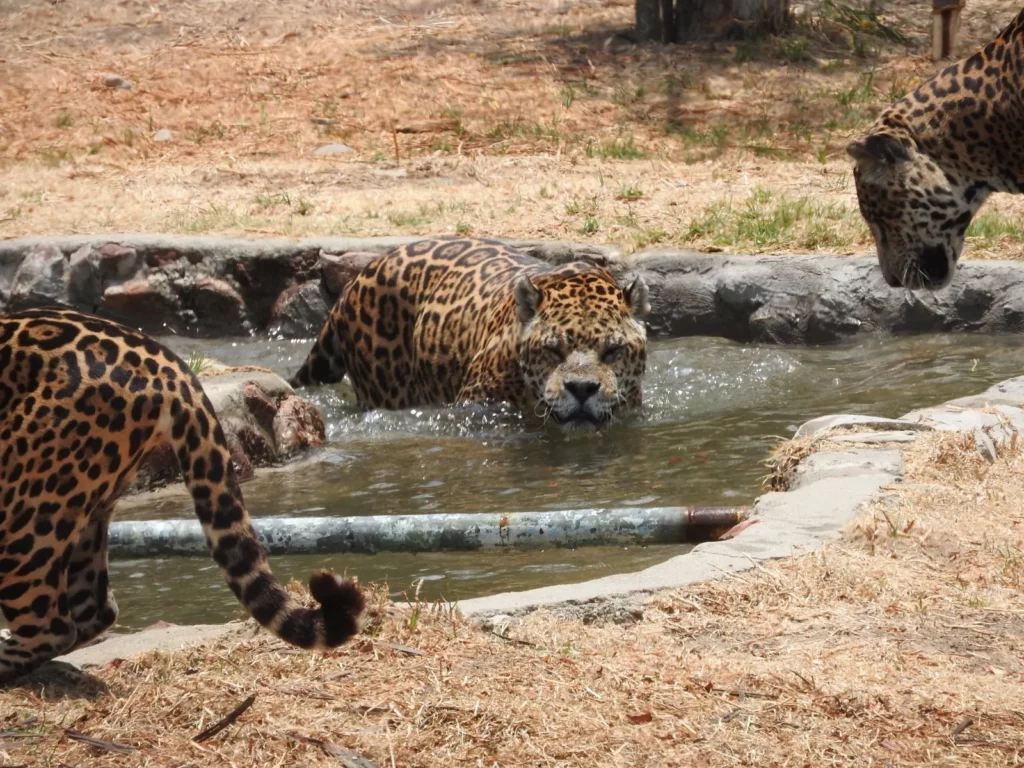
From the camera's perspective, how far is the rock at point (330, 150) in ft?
56.2

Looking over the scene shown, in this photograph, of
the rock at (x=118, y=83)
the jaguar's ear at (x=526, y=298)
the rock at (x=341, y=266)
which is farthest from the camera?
the rock at (x=118, y=83)

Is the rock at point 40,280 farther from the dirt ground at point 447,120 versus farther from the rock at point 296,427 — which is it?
the rock at point 296,427

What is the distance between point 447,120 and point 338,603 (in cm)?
1395

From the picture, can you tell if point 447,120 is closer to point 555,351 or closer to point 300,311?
point 300,311

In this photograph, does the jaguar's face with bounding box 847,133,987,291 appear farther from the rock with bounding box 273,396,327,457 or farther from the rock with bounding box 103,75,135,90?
the rock with bounding box 103,75,135,90

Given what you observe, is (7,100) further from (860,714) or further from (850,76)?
(860,714)

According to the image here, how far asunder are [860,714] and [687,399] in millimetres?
6468

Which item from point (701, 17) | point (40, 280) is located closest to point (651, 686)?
point (40, 280)

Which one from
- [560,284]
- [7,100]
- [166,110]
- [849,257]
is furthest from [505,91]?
[560,284]

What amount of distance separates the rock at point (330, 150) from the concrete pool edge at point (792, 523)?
9.89 meters

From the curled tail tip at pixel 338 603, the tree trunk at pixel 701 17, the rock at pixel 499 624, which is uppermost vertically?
the tree trunk at pixel 701 17

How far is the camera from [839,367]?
11.5m

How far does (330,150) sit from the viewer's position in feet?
56.6

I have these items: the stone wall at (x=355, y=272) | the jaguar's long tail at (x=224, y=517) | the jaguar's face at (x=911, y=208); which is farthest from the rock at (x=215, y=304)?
the jaguar's long tail at (x=224, y=517)
